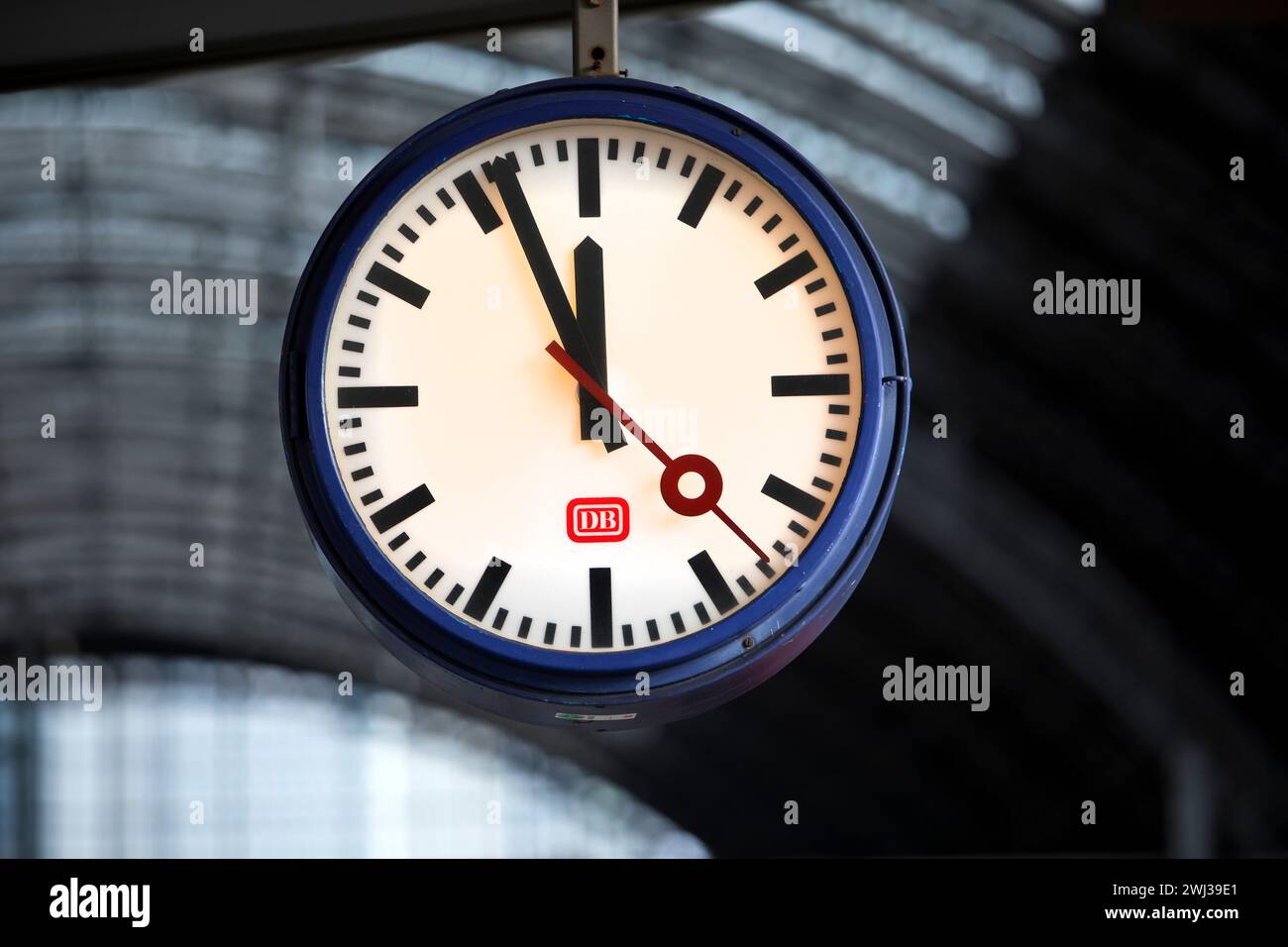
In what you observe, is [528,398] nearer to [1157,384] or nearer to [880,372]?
[880,372]

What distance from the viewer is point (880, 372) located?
2.03m

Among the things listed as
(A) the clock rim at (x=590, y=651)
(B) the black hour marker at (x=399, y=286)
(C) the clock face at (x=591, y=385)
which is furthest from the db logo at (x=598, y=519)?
(B) the black hour marker at (x=399, y=286)

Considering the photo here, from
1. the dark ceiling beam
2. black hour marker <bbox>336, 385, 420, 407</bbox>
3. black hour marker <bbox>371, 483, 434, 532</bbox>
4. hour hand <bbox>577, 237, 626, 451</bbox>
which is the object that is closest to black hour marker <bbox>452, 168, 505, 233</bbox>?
hour hand <bbox>577, 237, 626, 451</bbox>

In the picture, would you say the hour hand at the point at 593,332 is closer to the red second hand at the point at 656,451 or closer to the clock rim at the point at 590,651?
the red second hand at the point at 656,451

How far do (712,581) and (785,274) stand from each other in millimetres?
399

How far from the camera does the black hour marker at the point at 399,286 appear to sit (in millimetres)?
2082

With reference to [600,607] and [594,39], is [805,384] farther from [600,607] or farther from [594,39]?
[594,39]

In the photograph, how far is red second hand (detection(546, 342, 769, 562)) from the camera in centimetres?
205

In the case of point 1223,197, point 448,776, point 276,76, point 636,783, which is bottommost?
point 636,783

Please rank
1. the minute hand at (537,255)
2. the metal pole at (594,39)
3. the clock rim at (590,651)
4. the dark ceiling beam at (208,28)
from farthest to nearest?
the dark ceiling beam at (208,28) → the metal pole at (594,39) → the minute hand at (537,255) → the clock rim at (590,651)
